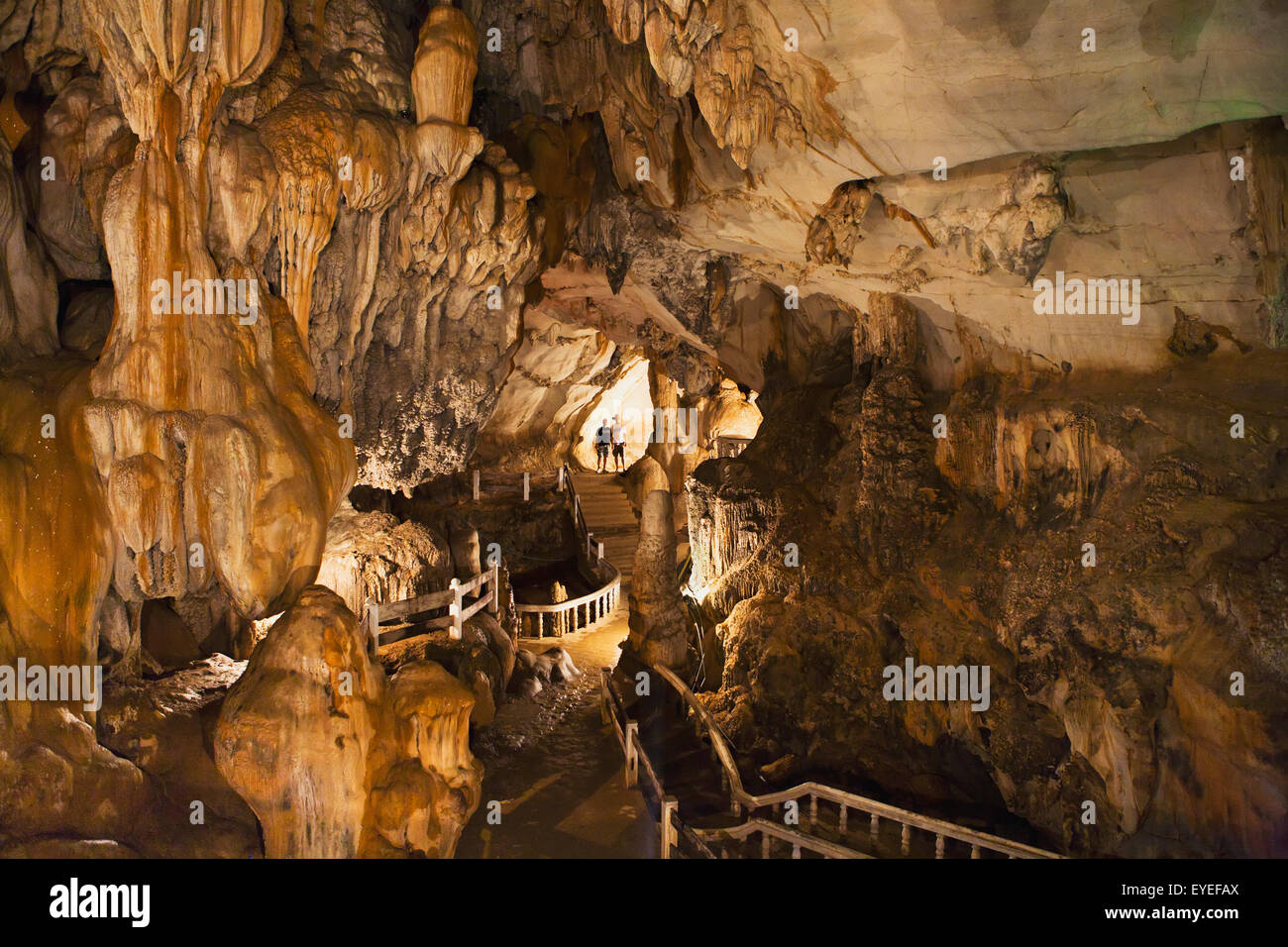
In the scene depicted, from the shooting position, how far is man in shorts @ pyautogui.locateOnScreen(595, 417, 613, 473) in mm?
25064

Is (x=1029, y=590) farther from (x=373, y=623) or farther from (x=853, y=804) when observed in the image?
(x=373, y=623)

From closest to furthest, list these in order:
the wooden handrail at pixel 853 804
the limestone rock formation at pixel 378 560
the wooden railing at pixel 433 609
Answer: the wooden handrail at pixel 853 804 < the wooden railing at pixel 433 609 < the limestone rock formation at pixel 378 560

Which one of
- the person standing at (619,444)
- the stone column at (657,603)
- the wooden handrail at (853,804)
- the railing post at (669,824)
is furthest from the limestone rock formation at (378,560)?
the person standing at (619,444)

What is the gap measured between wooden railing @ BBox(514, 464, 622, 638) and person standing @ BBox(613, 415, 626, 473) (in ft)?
15.7

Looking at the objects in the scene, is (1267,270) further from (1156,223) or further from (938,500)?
(938,500)

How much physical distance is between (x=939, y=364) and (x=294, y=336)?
7.88 m

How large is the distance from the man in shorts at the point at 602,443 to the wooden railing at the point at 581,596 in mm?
3805

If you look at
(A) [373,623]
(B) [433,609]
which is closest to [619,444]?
(B) [433,609]

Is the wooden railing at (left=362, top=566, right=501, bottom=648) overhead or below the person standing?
below

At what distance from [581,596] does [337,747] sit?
10.7m

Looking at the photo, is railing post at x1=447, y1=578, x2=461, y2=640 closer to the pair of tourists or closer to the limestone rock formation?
the limestone rock formation

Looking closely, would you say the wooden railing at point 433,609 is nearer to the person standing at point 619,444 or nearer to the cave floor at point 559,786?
the cave floor at point 559,786

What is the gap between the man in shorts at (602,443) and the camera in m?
25.1

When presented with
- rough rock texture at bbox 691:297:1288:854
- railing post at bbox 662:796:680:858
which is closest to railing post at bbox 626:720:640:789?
railing post at bbox 662:796:680:858
